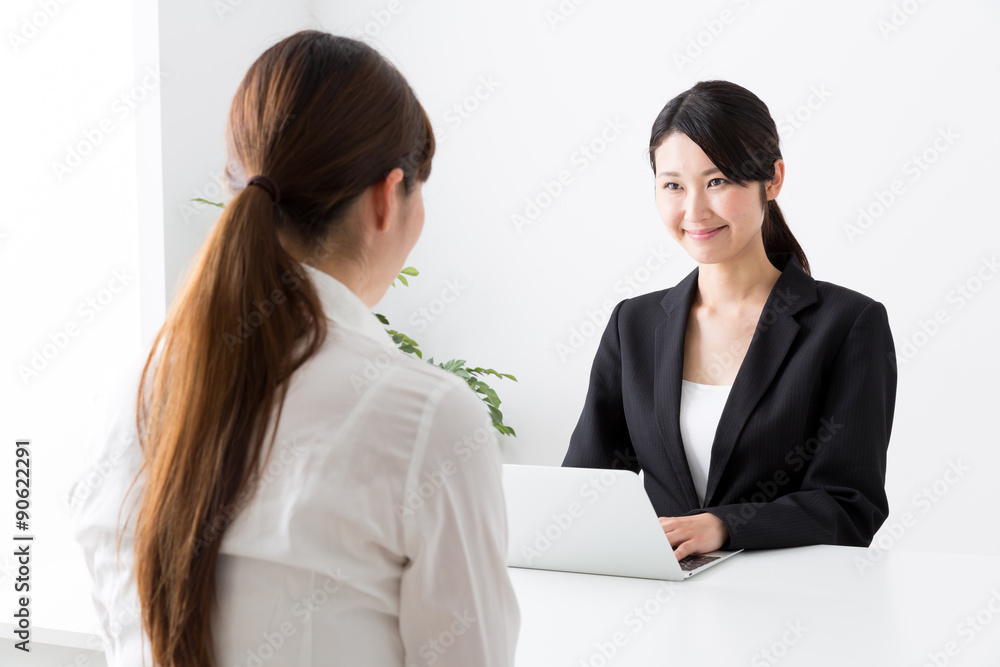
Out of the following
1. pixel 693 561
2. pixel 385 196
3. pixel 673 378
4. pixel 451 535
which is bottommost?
pixel 693 561

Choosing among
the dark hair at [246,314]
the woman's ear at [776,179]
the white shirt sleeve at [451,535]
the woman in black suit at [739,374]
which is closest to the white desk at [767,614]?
the woman in black suit at [739,374]

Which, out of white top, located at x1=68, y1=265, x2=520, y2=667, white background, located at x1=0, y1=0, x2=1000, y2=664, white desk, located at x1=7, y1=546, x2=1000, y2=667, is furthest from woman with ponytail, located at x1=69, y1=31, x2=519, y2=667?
white background, located at x1=0, y1=0, x2=1000, y2=664

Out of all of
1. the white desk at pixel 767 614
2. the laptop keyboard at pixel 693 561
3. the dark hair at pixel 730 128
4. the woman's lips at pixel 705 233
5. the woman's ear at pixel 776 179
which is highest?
the dark hair at pixel 730 128

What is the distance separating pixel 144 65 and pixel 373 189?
2.69 meters

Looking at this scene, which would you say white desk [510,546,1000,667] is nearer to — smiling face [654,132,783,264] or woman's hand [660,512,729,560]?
woman's hand [660,512,729,560]

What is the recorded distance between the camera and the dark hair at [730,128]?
1849mm

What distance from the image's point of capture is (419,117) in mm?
926

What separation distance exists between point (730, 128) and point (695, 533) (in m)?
0.84

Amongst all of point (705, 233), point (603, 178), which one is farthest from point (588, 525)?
point (603, 178)

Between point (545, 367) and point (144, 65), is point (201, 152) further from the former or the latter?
point (545, 367)

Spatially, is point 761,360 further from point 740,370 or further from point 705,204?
point 705,204

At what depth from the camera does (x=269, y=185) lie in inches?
33.0

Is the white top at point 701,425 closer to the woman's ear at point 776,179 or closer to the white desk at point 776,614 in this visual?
the white desk at point 776,614

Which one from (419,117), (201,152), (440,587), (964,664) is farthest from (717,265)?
(201,152)
